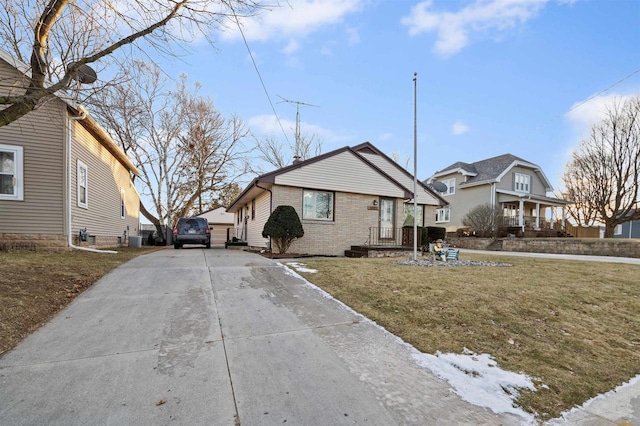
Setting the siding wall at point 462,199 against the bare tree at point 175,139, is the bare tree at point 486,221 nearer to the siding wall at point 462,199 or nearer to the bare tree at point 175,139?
the siding wall at point 462,199

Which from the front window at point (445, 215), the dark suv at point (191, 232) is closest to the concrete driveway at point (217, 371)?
the dark suv at point (191, 232)

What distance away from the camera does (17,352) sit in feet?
10.00

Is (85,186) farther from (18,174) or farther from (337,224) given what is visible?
(337,224)

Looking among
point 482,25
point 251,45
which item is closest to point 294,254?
point 251,45

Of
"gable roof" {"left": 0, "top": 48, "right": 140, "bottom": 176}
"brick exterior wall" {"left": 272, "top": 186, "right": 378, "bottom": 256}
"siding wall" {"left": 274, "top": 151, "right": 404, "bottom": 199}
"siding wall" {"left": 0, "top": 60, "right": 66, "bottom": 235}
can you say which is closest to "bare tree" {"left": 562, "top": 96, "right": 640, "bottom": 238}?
"siding wall" {"left": 274, "top": 151, "right": 404, "bottom": 199}

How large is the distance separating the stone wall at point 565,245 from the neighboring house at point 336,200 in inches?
281

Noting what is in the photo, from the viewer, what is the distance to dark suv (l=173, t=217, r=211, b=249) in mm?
15789

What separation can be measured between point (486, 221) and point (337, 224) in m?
13.9

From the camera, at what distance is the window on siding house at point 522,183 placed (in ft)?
85.6

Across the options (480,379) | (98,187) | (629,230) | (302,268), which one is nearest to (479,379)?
(480,379)

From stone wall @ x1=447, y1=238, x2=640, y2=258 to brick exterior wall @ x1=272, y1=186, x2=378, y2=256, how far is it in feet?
32.0

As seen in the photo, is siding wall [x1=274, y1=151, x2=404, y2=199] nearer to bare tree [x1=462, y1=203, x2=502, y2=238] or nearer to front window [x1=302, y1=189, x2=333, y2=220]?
front window [x1=302, y1=189, x2=333, y2=220]

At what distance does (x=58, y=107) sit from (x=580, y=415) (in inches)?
484

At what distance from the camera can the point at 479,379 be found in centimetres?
279
